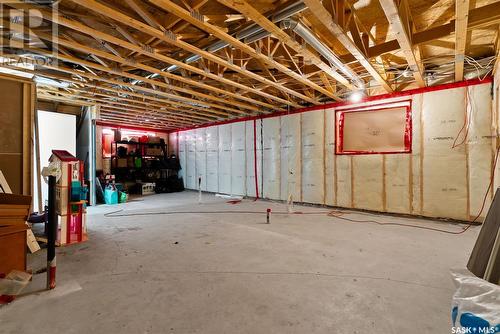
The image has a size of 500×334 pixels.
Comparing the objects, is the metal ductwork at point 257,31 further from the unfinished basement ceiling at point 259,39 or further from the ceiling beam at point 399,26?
the ceiling beam at point 399,26

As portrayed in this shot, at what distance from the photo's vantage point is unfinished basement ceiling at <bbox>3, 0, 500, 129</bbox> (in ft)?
7.85

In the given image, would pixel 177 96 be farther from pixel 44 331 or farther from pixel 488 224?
pixel 488 224

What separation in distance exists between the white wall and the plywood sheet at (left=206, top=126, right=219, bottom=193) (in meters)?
4.06

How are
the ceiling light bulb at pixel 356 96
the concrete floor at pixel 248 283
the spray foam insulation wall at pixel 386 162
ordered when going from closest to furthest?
the concrete floor at pixel 248 283
the spray foam insulation wall at pixel 386 162
the ceiling light bulb at pixel 356 96

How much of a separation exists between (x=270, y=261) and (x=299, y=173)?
12.9ft

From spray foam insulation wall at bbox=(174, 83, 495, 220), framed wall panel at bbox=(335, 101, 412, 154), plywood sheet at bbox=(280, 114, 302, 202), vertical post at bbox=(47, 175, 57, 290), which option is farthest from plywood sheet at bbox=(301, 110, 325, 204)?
vertical post at bbox=(47, 175, 57, 290)

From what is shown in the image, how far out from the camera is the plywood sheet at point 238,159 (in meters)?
7.62

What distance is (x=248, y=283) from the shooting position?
84.6 inches

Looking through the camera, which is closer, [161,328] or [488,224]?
[161,328]

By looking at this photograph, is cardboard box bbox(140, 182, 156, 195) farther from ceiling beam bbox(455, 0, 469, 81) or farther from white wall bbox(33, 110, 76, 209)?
ceiling beam bbox(455, 0, 469, 81)

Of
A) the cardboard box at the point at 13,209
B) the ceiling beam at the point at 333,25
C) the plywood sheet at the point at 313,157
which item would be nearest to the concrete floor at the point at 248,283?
the cardboard box at the point at 13,209

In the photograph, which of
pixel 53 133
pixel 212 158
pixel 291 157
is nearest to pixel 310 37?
pixel 291 157

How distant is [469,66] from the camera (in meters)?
4.04

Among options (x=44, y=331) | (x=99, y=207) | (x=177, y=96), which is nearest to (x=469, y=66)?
(x=177, y=96)
